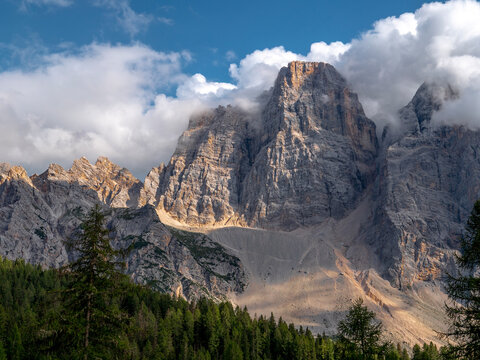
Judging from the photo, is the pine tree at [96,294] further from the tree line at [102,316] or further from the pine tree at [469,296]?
the pine tree at [469,296]

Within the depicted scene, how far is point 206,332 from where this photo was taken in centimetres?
12756

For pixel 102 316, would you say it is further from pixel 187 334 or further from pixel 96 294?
pixel 187 334

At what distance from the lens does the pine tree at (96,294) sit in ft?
92.4

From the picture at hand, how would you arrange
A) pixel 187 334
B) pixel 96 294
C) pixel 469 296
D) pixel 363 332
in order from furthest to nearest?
pixel 187 334 → pixel 363 332 → pixel 96 294 → pixel 469 296

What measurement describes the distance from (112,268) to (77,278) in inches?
79.5

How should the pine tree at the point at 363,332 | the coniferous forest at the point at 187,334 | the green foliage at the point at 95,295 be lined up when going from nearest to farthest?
the green foliage at the point at 95,295 < the pine tree at the point at 363,332 < the coniferous forest at the point at 187,334

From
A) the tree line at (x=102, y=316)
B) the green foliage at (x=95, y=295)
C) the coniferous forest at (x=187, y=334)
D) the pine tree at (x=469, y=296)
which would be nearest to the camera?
the tree line at (x=102, y=316)

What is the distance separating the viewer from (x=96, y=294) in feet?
93.8

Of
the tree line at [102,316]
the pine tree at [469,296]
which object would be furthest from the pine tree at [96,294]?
the pine tree at [469,296]

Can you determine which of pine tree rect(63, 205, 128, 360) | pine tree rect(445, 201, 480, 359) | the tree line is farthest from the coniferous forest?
pine tree rect(445, 201, 480, 359)

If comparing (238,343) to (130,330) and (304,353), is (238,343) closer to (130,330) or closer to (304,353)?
(304,353)

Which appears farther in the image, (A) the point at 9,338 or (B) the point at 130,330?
(A) the point at 9,338

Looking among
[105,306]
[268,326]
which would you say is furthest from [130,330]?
[268,326]

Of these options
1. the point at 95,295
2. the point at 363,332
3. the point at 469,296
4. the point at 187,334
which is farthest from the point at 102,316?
the point at 187,334
